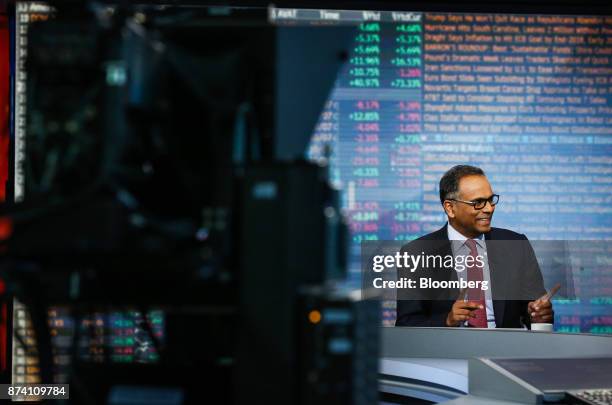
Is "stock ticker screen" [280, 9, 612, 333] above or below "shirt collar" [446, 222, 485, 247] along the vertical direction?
above

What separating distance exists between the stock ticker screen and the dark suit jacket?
194mm

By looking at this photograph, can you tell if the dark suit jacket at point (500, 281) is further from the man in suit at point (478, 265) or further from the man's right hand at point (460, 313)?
the man's right hand at point (460, 313)

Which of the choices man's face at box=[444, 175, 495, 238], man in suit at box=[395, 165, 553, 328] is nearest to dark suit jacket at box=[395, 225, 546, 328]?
man in suit at box=[395, 165, 553, 328]

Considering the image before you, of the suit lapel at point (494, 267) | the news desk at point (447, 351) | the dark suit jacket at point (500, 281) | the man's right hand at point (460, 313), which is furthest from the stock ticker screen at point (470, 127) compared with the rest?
the news desk at point (447, 351)

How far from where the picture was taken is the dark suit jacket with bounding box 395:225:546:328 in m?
3.38

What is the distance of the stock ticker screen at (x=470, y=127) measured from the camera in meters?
3.94

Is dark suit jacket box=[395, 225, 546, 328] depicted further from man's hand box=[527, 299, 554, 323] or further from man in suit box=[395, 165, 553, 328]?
man's hand box=[527, 299, 554, 323]

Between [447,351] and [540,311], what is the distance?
3.10ft

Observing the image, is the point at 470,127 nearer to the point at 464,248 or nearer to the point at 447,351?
the point at 464,248

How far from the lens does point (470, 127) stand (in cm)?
396

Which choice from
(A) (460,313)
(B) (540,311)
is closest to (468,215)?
(B) (540,311)

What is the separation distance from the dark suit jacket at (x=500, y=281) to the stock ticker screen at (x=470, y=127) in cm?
19

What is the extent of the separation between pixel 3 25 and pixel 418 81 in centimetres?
223

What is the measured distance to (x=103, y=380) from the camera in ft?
4.97
